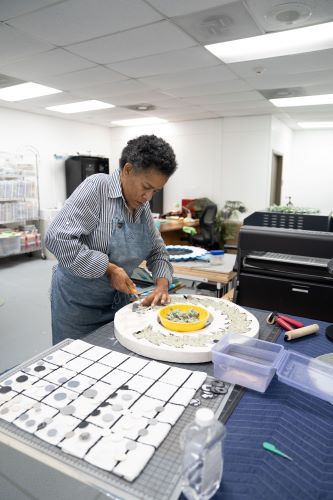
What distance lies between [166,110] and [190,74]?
2055 millimetres

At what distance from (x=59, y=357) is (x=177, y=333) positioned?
37 centimetres

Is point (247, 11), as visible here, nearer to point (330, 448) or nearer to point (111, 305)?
point (111, 305)

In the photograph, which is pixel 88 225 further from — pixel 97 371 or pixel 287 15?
pixel 287 15

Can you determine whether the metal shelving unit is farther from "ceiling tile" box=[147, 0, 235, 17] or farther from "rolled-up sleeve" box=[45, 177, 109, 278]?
"rolled-up sleeve" box=[45, 177, 109, 278]

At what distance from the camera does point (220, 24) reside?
2557 millimetres

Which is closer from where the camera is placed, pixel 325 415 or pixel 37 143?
pixel 325 415

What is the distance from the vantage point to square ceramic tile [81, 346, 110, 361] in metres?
0.97

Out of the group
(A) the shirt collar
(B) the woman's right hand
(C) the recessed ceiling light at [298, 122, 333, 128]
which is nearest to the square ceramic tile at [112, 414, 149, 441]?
(B) the woman's right hand

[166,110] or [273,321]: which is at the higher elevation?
[166,110]

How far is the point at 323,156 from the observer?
7.97 m

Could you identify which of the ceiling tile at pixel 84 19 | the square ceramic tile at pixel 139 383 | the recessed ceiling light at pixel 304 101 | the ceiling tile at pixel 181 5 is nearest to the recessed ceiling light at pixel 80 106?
the ceiling tile at pixel 84 19

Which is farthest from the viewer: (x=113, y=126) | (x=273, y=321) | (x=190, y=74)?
(x=113, y=126)

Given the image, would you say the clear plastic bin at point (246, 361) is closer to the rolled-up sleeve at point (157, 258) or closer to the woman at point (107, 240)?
the woman at point (107, 240)

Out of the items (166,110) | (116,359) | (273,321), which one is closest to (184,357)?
(116,359)
